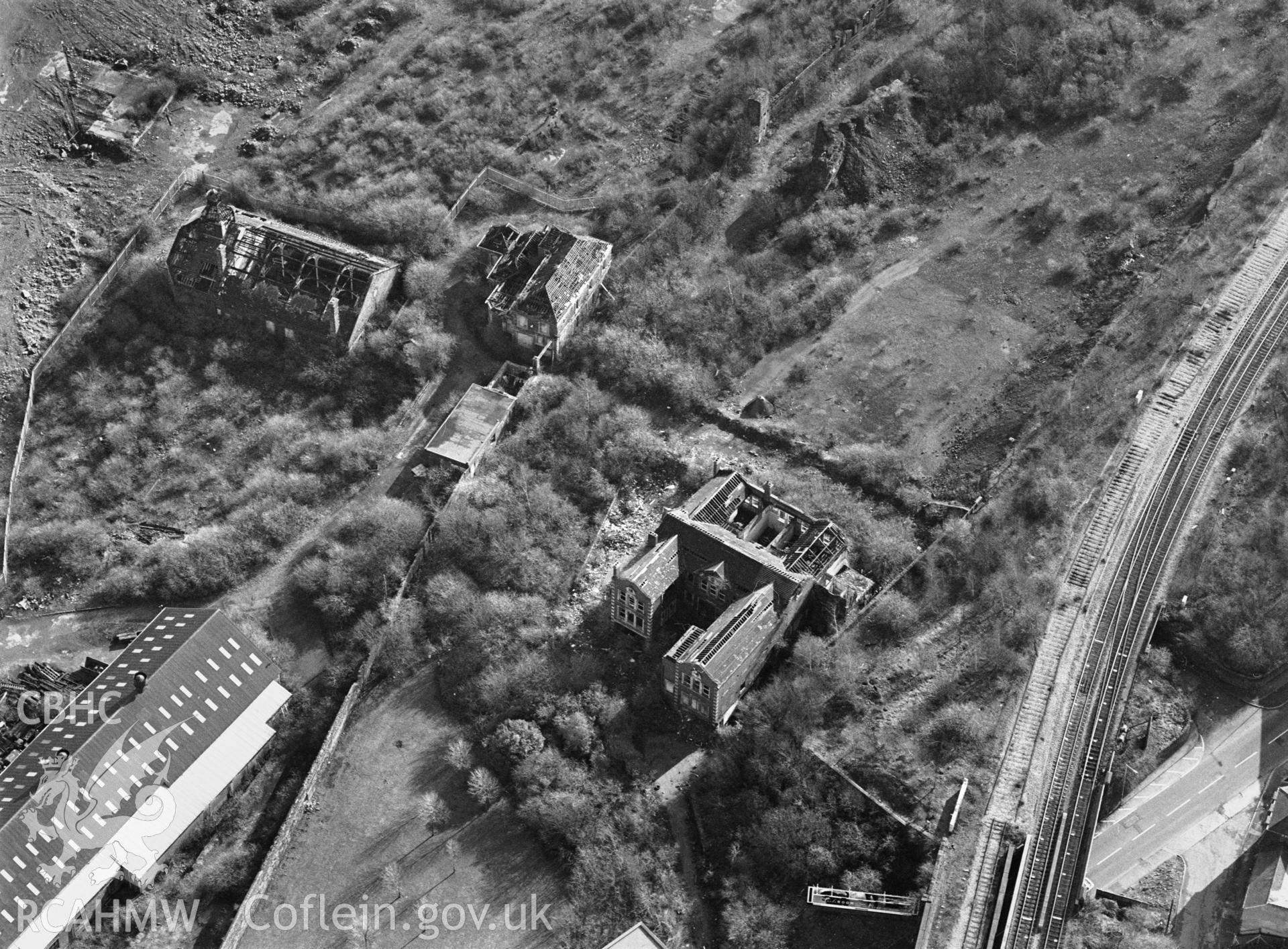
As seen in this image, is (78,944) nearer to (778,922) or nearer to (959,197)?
(778,922)

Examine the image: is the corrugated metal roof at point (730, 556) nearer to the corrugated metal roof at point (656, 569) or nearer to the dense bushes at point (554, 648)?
the corrugated metal roof at point (656, 569)

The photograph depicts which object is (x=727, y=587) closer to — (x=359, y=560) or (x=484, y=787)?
(x=484, y=787)

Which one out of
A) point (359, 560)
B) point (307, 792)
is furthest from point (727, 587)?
point (307, 792)

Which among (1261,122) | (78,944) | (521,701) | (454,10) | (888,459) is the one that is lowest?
(78,944)

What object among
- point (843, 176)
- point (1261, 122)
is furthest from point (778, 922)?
point (1261, 122)

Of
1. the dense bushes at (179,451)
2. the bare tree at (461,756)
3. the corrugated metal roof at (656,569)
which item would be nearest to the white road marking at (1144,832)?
the corrugated metal roof at (656,569)

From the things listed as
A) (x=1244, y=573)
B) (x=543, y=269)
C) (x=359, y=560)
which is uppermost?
(x=1244, y=573)
